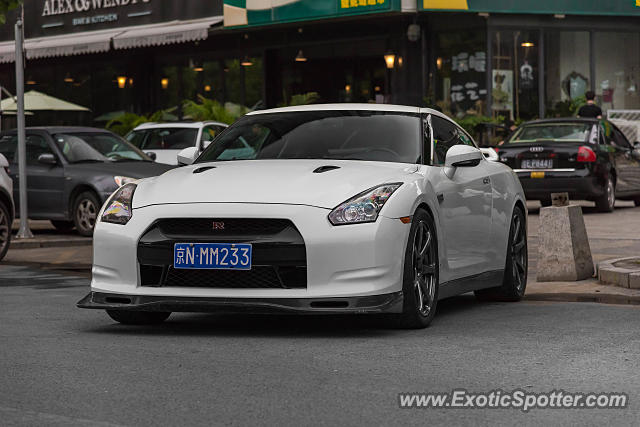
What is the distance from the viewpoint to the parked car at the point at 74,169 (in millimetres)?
17734

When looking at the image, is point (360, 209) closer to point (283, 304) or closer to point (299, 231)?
point (299, 231)

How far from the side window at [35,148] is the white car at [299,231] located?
10.5 m

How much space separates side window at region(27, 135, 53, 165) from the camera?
738 inches

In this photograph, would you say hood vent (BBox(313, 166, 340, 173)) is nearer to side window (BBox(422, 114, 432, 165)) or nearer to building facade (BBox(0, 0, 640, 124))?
side window (BBox(422, 114, 432, 165))

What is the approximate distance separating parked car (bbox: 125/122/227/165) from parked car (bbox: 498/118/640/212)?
5.32m

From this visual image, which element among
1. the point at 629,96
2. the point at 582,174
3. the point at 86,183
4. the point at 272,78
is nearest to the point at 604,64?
the point at 629,96

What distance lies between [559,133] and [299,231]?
1396cm

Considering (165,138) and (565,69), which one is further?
(565,69)

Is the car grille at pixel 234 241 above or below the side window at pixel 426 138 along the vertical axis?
below

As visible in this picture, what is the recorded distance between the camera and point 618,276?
10.2 m

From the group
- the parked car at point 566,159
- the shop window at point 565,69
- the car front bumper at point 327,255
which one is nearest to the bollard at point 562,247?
the car front bumper at point 327,255

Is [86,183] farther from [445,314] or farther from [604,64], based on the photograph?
[604,64]

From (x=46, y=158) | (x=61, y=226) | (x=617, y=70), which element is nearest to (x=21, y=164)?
(x=46, y=158)

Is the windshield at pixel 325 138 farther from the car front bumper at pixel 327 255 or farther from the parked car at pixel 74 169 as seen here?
the parked car at pixel 74 169
